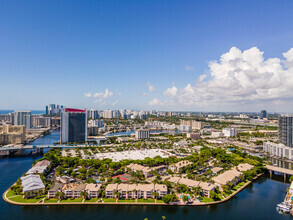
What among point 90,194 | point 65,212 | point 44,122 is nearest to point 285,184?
point 90,194

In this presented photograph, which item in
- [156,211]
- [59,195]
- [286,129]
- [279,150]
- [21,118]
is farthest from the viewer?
[21,118]

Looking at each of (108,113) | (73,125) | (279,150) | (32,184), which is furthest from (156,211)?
(108,113)

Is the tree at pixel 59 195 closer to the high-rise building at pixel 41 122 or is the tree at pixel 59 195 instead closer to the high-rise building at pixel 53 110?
the high-rise building at pixel 41 122

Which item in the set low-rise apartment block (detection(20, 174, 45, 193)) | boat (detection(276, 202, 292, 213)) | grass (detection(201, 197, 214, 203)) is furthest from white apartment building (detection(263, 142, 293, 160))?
low-rise apartment block (detection(20, 174, 45, 193))

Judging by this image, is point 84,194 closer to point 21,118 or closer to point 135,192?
point 135,192

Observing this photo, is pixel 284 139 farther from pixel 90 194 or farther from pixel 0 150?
pixel 0 150

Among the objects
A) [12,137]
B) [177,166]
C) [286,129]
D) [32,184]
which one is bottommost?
[177,166]

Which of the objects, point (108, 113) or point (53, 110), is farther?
point (53, 110)

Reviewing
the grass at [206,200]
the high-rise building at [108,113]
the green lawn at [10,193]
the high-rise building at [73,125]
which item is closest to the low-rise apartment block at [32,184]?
the green lawn at [10,193]
